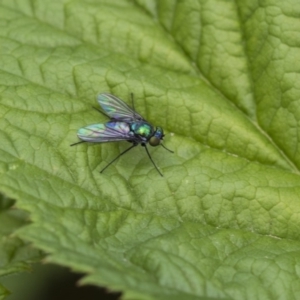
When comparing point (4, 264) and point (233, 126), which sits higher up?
point (233, 126)

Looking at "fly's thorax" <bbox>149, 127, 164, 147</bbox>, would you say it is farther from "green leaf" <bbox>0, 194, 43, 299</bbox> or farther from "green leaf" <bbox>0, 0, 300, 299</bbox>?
"green leaf" <bbox>0, 194, 43, 299</bbox>

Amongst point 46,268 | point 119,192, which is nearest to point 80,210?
point 119,192

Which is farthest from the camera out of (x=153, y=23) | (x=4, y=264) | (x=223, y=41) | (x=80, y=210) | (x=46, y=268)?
(x=46, y=268)

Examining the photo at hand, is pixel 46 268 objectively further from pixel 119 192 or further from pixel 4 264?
pixel 119 192

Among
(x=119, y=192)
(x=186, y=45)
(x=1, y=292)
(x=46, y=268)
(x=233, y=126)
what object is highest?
(x=186, y=45)

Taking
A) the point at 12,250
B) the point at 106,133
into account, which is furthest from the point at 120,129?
the point at 12,250

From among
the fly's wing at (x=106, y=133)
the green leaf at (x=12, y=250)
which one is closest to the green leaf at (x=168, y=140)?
the fly's wing at (x=106, y=133)
